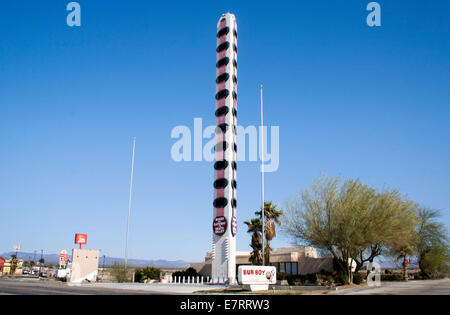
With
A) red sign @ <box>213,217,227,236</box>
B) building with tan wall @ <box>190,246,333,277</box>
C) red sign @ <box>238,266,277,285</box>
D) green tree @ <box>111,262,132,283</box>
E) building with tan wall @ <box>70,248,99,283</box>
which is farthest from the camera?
building with tan wall @ <box>70,248,99,283</box>

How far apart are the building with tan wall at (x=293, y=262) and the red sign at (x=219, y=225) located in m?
11.9

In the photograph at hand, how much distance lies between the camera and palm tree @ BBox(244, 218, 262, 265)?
50572 millimetres

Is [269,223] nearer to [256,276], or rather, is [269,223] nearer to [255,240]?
[255,240]

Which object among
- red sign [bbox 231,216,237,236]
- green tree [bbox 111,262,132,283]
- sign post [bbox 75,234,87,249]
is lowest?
green tree [bbox 111,262,132,283]

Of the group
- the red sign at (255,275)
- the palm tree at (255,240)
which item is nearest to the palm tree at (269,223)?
the palm tree at (255,240)

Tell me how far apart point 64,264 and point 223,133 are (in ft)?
126

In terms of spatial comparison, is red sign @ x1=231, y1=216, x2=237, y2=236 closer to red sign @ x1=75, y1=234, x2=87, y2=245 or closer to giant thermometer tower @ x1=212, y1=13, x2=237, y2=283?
giant thermometer tower @ x1=212, y1=13, x2=237, y2=283

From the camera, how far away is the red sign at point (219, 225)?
44.8 meters

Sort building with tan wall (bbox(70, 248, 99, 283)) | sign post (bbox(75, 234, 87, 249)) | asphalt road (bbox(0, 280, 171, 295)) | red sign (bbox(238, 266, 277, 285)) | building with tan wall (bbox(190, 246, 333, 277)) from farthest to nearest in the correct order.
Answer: sign post (bbox(75, 234, 87, 249)) → building with tan wall (bbox(70, 248, 99, 283)) → building with tan wall (bbox(190, 246, 333, 277)) → red sign (bbox(238, 266, 277, 285)) → asphalt road (bbox(0, 280, 171, 295))

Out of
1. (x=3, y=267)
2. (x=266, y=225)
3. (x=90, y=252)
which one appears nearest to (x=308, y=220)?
(x=266, y=225)

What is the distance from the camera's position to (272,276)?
31594mm

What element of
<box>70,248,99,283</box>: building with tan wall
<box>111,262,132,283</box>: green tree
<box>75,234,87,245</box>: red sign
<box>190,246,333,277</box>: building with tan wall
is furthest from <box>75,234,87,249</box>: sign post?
<box>190,246,333,277</box>: building with tan wall

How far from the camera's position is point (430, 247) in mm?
59312
